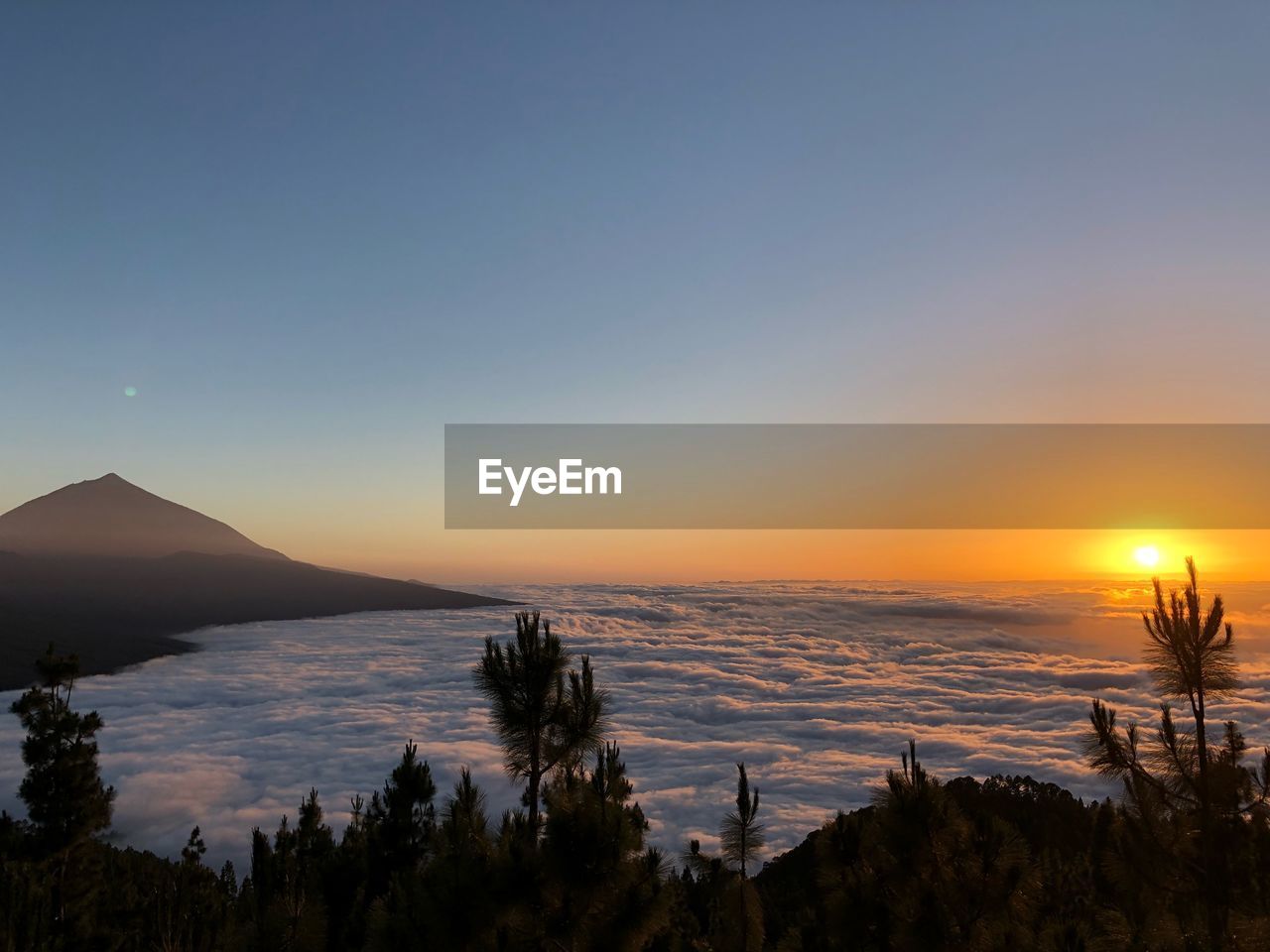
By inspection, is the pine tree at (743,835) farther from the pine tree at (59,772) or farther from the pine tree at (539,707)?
the pine tree at (59,772)

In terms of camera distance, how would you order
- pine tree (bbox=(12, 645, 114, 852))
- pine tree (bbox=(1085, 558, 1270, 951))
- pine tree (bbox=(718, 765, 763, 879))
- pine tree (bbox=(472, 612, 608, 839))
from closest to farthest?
pine tree (bbox=(1085, 558, 1270, 951)) < pine tree (bbox=(472, 612, 608, 839)) < pine tree (bbox=(718, 765, 763, 879)) < pine tree (bbox=(12, 645, 114, 852))

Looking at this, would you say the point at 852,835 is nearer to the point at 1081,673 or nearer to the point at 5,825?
the point at 5,825

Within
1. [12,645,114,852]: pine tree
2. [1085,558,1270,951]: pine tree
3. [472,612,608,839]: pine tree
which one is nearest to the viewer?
[1085,558,1270,951]: pine tree

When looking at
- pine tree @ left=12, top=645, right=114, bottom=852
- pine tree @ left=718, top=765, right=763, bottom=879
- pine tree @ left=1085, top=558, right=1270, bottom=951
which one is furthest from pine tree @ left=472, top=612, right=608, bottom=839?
pine tree @ left=12, top=645, right=114, bottom=852

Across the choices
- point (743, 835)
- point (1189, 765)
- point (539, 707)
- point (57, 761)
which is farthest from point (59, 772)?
point (1189, 765)

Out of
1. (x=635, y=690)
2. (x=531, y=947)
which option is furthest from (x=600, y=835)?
(x=635, y=690)

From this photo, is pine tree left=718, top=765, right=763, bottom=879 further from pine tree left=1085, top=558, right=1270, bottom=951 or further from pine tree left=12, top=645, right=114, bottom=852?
pine tree left=12, top=645, right=114, bottom=852

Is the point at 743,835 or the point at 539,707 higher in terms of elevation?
the point at 539,707

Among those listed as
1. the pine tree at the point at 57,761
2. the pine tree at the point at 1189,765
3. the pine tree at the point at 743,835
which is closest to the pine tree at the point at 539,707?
the pine tree at the point at 743,835

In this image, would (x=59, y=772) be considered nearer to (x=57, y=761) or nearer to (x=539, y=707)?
(x=57, y=761)
